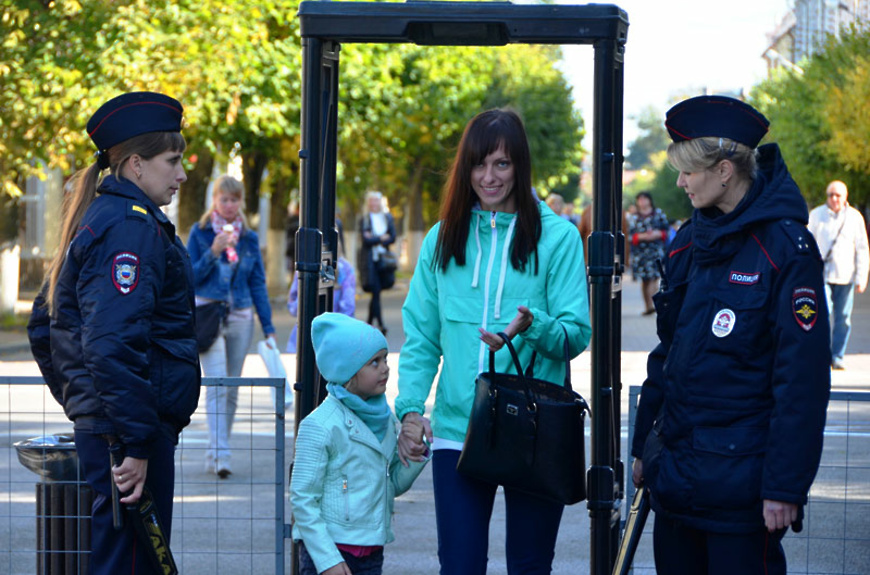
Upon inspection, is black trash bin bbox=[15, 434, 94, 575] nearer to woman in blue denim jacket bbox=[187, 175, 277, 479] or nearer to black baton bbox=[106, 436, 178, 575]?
black baton bbox=[106, 436, 178, 575]

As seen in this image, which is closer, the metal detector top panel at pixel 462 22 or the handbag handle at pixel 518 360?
the handbag handle at pixel 518 360

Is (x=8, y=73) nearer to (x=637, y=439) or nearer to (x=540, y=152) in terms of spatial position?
(x=637, y=439)

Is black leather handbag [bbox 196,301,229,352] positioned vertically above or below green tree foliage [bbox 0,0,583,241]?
below

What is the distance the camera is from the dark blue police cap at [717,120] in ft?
11.4

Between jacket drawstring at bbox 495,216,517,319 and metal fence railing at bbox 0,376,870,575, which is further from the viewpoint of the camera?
metal fence railing at bbox 0,376,870,575

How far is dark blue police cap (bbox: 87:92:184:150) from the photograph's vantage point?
3891 millimetres

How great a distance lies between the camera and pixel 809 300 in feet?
10.8

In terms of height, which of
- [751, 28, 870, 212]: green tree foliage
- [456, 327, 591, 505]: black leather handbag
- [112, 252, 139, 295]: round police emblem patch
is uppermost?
[751, 28, 870, 212]: green tree foliage

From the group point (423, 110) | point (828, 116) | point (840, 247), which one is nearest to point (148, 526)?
point (840, 247)

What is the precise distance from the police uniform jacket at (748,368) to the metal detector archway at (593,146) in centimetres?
81

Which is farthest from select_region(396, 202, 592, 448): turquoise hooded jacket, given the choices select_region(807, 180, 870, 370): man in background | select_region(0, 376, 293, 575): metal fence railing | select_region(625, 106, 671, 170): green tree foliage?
select_region(625, 106, 671, 170): green tree foliage

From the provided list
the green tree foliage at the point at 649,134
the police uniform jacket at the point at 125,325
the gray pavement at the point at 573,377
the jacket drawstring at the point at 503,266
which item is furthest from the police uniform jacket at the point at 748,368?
the green tree foliage at the point at 649,134

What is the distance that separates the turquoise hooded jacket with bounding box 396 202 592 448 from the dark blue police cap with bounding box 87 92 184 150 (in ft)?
3.22

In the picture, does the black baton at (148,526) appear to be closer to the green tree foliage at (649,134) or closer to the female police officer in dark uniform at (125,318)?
the female police officer in dark uniform at (125,318)
